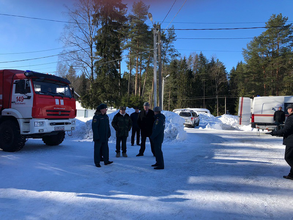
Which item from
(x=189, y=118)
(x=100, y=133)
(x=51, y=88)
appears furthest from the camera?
(x=189, y=118)

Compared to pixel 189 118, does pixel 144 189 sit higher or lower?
lower

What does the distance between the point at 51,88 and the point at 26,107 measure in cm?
127

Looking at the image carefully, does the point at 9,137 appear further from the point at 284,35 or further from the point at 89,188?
the point at 284,35

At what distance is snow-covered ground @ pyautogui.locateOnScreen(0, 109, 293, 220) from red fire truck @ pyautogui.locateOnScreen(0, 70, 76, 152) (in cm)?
114

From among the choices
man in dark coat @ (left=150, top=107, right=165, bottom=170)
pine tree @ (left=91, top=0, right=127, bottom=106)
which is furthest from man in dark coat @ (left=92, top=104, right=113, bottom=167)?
pine tree @ (left=91, top=0, right=127, bottom=106)

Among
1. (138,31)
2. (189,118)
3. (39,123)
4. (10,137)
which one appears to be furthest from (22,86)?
(138,31)

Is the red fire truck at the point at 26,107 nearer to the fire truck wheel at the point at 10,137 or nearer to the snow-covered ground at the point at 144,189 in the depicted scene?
the fire truck wheel at the point at 10,137

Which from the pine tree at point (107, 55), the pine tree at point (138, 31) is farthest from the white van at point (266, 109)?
the pine tree at point (138, 31)

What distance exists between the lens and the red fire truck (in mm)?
7699

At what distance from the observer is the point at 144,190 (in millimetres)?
4207

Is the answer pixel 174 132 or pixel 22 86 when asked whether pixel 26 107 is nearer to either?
pixel 22 86

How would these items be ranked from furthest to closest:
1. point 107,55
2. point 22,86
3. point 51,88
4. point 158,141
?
point 107,55 → point 51,88 → point 22,86 → point 158,141

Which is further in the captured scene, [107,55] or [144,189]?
[107,55]

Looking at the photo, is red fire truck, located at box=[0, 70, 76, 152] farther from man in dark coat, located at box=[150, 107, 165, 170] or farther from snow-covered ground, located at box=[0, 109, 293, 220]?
man in dark coat, located at box=[150, 107, 165, 170]
